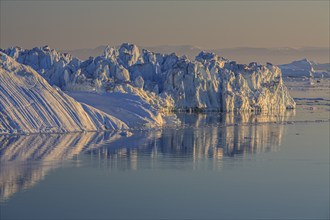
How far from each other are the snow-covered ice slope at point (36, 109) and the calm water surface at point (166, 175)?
0.86 metres

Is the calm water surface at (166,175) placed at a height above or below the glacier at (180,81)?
below

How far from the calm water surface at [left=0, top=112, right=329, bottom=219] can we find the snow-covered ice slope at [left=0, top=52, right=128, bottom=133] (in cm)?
86

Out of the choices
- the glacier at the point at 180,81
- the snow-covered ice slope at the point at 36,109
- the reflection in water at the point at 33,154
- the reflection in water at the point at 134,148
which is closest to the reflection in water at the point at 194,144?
the reflection in water at the point at 134,148

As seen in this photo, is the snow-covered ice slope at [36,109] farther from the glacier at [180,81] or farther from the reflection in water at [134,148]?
the glacier at [180,81]

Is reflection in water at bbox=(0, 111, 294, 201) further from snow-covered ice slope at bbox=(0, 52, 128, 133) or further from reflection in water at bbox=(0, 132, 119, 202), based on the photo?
snow-covered ice slope at bbox=(0, 52, 128, 133)

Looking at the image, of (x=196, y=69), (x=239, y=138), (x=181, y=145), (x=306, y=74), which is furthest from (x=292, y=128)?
(x=306, y=74)

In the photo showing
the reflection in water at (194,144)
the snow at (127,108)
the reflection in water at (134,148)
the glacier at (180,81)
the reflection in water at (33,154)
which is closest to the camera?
A: the reflection in water at (33,154)

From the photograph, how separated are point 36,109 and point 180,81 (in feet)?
52.7

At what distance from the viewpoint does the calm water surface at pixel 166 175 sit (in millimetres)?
13562

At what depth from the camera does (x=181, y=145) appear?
2350 cm

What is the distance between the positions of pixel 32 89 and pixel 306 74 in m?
97.1

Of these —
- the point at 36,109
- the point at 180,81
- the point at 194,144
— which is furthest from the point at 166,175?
the point at 180,81

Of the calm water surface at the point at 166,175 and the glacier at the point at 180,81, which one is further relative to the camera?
the glacier at the point at 180,81

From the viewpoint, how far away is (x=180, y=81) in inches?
1570
